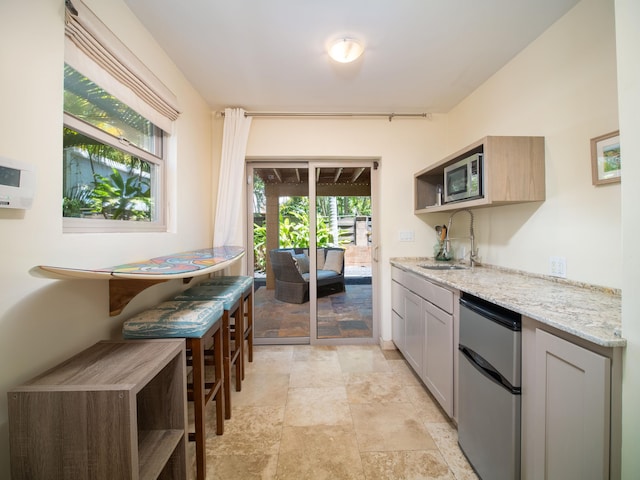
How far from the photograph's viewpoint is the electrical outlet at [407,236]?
2.79 meters

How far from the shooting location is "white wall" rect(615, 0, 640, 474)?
0.73 m

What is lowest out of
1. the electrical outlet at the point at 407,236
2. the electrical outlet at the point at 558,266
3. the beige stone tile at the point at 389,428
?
the beige stone tile at the point at 389,428

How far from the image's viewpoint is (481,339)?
1.27m

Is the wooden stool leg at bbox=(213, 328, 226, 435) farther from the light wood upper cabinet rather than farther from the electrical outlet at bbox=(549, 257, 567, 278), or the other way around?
the electrical outlet at bbox=(549, 257, 567, 278)

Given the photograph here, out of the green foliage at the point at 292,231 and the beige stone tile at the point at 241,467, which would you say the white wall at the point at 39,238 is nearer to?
the beige stone tile at the point at 241,467

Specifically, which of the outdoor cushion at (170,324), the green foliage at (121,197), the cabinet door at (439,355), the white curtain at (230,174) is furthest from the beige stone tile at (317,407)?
the green foliage at (121,197)

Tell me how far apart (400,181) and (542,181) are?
1292 mm

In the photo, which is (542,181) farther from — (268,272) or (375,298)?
(268,272)

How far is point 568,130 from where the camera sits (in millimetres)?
1499

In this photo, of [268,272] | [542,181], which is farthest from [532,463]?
[268,272]

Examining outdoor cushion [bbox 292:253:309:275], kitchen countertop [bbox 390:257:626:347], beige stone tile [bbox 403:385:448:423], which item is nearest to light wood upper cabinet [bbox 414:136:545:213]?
kitchen countertop [bbox 390:257:626:347]

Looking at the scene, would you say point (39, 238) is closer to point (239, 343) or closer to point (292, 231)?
point (239, 343)

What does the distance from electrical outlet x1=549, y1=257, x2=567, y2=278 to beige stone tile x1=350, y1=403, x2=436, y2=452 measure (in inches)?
49.4

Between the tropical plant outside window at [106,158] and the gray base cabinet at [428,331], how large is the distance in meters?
2.04
